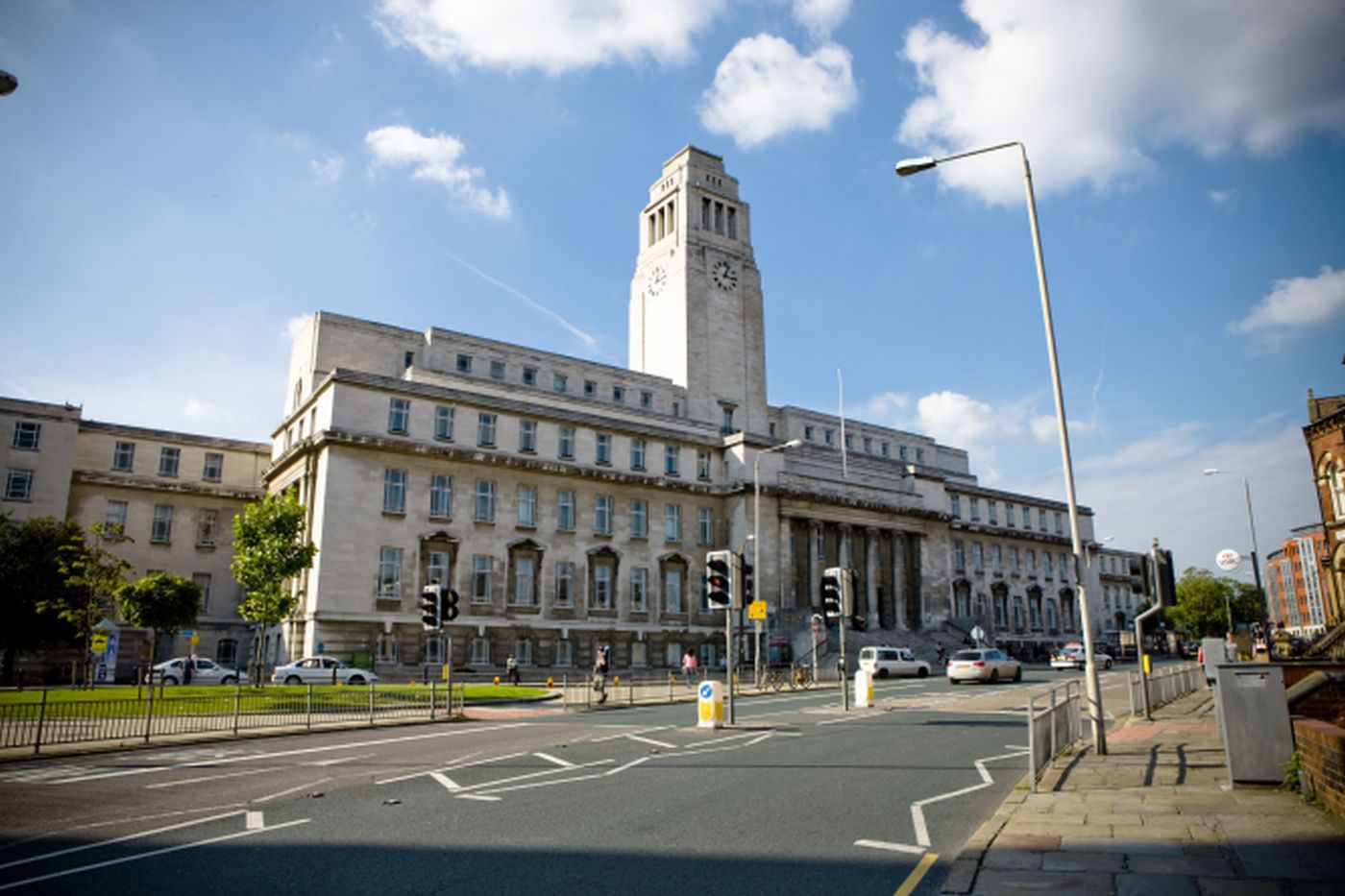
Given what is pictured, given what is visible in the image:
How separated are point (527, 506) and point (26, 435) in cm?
Result: 2933

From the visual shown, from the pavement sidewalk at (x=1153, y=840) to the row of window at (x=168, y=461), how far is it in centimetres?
5696

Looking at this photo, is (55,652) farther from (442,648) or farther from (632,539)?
(632,539)

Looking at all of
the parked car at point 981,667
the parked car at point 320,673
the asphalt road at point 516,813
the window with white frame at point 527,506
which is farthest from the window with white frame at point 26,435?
the parked car at point 981,667

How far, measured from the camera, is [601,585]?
5131 centimetres

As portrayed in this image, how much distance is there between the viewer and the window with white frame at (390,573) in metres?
43.8

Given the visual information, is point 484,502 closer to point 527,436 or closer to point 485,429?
point 485,429

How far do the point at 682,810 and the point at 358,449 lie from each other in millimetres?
38352

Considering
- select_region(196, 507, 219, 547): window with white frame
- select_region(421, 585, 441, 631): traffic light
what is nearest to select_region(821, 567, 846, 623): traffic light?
select_region(421, 585, 441, 631): traffic light

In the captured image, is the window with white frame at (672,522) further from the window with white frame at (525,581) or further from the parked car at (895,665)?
the parked car at (895,665)

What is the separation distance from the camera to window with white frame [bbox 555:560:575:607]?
162 ft

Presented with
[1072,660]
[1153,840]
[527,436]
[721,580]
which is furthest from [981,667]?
[1153,840]

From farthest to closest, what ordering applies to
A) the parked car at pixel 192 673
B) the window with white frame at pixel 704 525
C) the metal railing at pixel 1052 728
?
1. the window with white frame at pixel 704 525
2. the parked car at pixel 192 673
3. the metal railing at pixel 1052 728

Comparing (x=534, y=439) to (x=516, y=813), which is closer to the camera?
(x=516, y=813)

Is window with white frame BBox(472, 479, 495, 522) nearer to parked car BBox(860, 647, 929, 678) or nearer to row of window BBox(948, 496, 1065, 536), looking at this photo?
parked car BBox(860, 647, 929, 678)
